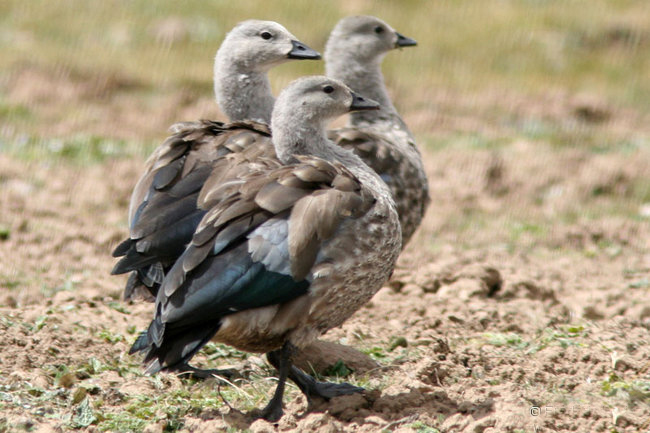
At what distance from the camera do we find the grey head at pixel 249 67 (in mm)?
6176

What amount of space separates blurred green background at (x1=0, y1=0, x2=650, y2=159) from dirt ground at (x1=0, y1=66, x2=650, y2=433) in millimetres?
1069

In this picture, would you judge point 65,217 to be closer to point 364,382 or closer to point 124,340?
point 124,340

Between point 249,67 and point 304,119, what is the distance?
5.14 feet

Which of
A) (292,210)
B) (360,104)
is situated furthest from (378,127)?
(292,210)

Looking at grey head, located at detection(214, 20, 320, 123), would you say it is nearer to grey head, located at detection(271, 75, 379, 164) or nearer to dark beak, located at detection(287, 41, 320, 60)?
dark beak, located at detection(287, 41, 320, 60)

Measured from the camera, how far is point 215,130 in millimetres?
5191

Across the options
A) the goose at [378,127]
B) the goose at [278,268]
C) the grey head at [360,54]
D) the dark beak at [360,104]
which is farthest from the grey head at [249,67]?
the goose at [278,268]

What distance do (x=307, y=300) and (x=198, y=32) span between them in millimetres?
9738

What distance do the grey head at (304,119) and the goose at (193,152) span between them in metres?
0.21

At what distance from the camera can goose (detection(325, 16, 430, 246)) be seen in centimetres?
584

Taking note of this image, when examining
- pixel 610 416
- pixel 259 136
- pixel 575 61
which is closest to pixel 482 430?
pixel 610 416

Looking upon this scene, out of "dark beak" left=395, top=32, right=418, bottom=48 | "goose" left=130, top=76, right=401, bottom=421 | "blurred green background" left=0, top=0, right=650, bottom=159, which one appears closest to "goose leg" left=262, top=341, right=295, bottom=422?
"goose" left=130, top=76, right=401, bottom=421

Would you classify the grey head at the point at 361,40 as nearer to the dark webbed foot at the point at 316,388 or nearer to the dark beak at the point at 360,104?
the dark beak at the point at 360,104

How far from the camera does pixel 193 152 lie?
5.01 m
